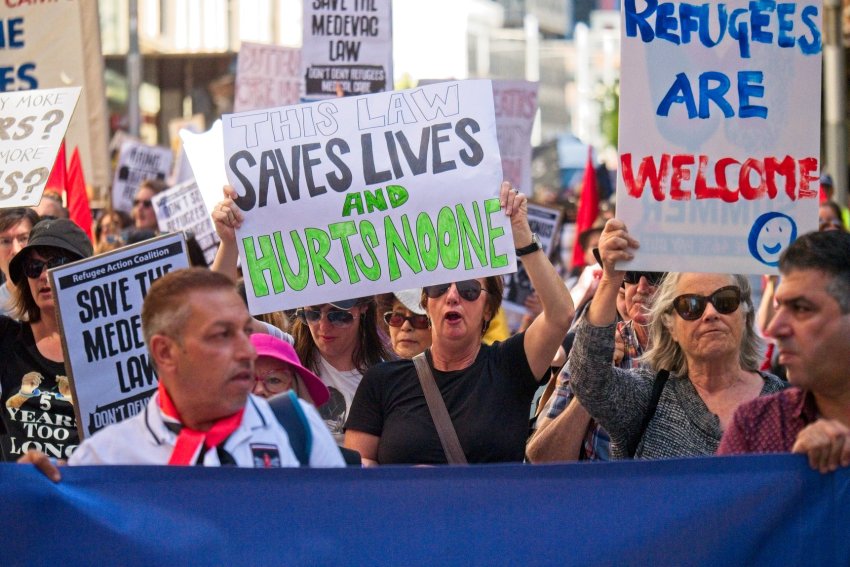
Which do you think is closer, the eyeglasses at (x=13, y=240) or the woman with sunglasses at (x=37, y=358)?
the woman with sunglasses at (x=37, y=358)

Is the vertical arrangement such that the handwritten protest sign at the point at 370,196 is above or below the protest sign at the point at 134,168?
above

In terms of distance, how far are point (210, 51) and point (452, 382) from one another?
134 feet

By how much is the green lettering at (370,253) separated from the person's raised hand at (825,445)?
6.96 ft

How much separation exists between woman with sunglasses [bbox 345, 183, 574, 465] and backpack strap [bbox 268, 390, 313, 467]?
1221 millimetres

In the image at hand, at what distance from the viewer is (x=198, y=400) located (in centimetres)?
358

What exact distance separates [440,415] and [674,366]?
78 cm

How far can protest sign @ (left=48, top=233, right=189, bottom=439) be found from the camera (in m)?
4.98

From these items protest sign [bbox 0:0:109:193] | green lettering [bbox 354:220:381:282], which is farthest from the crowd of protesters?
protest sign [bbox 0:0:109:193]

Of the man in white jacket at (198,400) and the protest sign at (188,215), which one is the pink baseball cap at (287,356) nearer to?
the man in white jacket at (198,400)

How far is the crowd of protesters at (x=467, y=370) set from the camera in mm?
3633

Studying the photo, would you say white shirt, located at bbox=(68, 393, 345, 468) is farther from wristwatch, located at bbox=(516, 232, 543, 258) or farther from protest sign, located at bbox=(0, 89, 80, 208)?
protest sign, located at bbox=(0, 89, 80, 208)

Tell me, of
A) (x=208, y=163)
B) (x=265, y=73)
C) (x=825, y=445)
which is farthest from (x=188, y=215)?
(x=825, y=445)

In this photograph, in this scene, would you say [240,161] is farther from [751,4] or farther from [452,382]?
[751,4]

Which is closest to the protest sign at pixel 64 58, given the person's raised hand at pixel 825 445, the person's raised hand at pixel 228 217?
the person's raised hand at pixel 228 217
